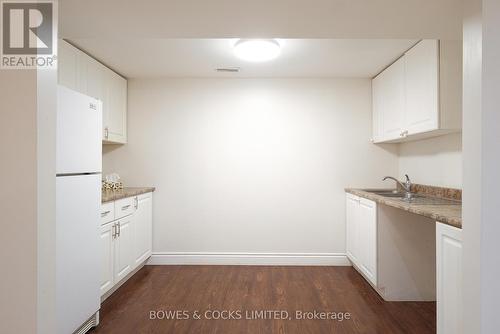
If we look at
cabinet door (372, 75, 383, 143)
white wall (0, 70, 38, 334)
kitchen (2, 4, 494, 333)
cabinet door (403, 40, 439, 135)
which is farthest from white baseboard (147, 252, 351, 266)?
white wall (0, 70, 38, 334)

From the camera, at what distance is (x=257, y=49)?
2346 mm

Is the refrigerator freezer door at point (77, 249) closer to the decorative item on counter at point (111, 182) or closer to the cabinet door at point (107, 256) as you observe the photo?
the cabinet door at point (107, 256)

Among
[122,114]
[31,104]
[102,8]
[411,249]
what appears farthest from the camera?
[122,114]

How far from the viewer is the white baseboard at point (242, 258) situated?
325 centimetres

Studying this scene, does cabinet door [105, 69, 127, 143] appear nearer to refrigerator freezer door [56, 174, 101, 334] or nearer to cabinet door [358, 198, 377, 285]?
refrigerator freezer door [56, 174, 101, 334]

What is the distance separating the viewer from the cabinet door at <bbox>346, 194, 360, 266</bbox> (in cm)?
287

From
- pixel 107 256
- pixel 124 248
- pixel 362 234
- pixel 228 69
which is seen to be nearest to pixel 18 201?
pixel 107 256

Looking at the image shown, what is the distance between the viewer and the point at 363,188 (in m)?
3.27

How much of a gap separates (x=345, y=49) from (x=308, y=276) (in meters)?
2.35

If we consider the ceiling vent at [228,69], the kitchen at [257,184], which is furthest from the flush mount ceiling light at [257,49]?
the ceiling vent at [228,69]

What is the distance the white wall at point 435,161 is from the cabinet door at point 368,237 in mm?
683

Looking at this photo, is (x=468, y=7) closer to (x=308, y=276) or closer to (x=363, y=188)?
(x=363, y=188)

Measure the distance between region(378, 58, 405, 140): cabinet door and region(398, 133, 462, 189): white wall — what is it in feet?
1.15

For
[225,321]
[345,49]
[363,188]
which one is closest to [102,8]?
[345,49]
